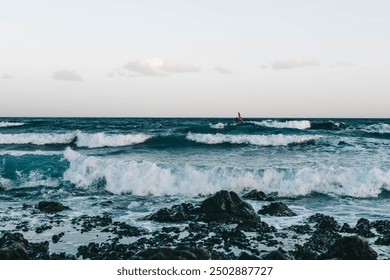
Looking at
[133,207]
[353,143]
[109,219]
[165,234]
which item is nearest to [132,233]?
[165,234]

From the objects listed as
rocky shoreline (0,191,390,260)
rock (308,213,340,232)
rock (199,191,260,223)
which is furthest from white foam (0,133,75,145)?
rock (308,213,340,232)

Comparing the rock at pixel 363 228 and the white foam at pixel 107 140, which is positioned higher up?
the white foam at pixel 107 140

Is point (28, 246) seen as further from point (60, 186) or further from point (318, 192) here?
point (318, 192)

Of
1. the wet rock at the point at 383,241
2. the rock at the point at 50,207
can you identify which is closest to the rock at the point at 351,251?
the wet rock at the point at 383,241

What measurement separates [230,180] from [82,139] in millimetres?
22416

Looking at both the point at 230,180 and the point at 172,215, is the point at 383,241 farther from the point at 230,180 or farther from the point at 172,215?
the point at 230,180

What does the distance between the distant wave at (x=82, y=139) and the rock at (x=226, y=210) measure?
21.7 metres

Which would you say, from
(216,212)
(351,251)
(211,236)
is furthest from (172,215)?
(351,251)

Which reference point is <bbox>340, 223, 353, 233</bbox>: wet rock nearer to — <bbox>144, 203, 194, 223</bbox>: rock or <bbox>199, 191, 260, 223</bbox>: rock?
<bbox>199, 191, 260, 223</bbox>: rock

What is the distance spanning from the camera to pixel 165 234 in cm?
855

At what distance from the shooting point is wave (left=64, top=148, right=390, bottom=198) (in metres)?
13.7

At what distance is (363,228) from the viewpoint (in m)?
8.82

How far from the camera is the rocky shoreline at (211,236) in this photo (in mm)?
6793

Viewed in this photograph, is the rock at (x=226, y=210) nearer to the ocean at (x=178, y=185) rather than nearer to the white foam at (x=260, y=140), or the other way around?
the ocean at (x=178, y=185)
